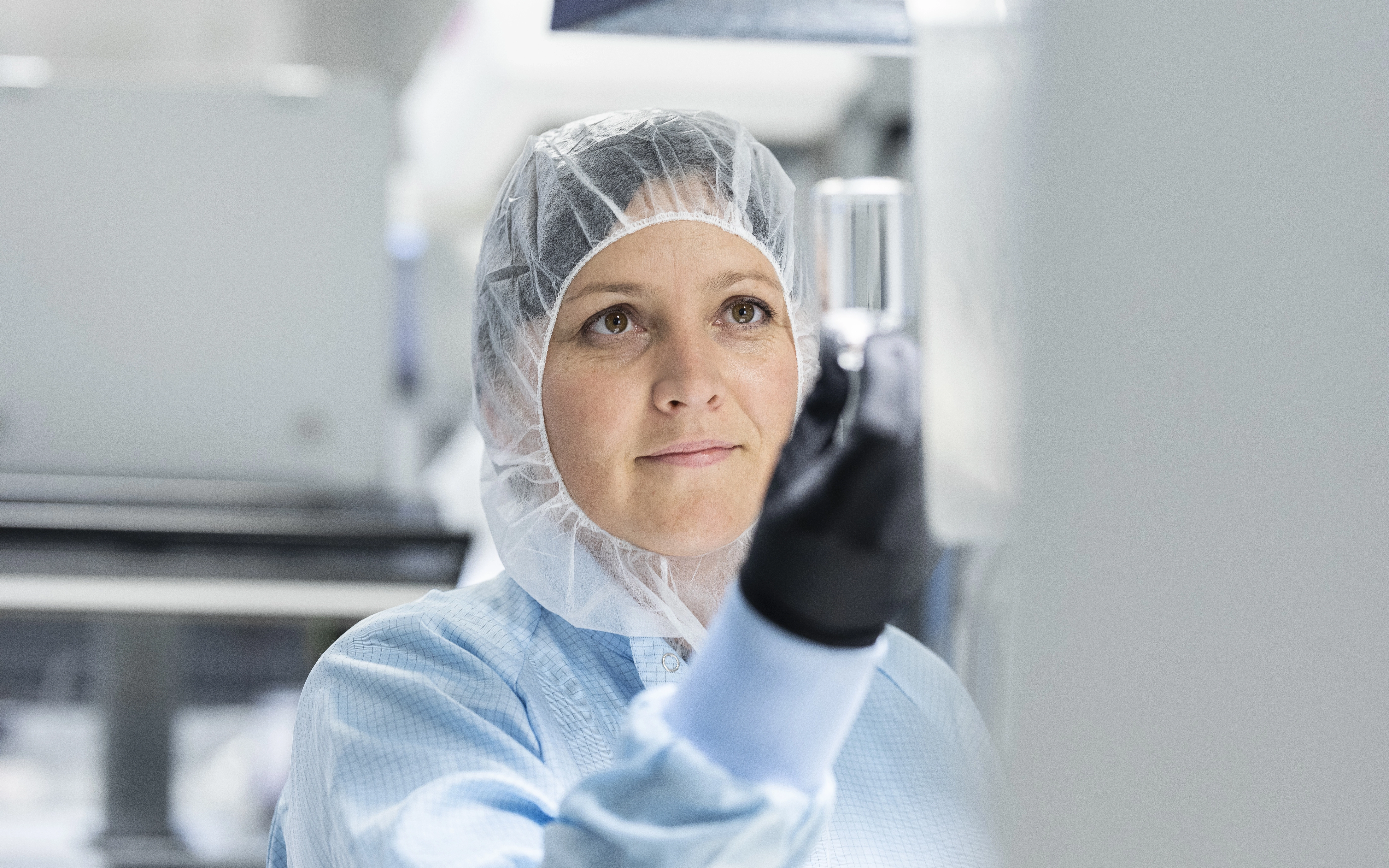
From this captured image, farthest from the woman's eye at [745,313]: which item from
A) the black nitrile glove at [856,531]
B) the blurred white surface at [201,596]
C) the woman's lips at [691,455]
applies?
the blurred white surface at [201,596]

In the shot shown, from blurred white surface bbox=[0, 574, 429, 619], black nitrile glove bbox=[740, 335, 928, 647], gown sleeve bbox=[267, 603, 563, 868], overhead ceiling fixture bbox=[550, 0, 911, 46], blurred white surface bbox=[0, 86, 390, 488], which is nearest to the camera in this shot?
black nitrile glove bbox=[740, 335, 928, 647]

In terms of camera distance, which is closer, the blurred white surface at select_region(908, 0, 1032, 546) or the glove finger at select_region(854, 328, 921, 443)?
the blurred white surface at select_region(908, 0, 1032, 546)

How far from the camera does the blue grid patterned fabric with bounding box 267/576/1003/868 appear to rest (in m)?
0.70

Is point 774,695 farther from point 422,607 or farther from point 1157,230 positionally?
point 422,607

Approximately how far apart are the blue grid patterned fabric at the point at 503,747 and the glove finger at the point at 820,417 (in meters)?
0.18

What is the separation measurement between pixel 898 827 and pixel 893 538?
1.55ft

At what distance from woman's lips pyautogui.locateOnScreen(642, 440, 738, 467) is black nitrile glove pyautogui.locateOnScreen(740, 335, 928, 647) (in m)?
0.32

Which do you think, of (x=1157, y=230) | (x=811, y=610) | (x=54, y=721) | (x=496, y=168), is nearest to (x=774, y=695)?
(x=811, y=610)

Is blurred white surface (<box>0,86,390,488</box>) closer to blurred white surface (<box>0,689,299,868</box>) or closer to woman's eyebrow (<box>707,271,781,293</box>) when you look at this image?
blurred white surface (<box>0,689,299,868</box>)

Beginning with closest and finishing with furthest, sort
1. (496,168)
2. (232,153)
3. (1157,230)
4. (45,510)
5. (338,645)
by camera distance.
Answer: (1157,230)
(338,645)
(45,510)
(232,153)
(496,168)

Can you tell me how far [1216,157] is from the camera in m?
0.28

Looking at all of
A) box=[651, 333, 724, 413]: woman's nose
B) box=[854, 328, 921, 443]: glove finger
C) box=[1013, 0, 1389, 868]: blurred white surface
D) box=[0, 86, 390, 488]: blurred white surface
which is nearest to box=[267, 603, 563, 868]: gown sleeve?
box=[651, 333, 724, 413]: woman's nose

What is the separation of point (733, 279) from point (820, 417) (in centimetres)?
35

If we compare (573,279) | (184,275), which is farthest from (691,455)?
(184,275)
